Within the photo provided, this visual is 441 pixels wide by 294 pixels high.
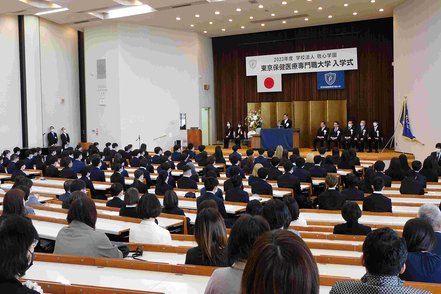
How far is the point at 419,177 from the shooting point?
271 inches

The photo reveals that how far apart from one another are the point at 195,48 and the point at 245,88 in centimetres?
270

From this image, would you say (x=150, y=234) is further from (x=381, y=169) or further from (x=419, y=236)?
(x=381, y=169)

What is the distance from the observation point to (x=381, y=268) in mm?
1961

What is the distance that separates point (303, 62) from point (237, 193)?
1159 centimetres

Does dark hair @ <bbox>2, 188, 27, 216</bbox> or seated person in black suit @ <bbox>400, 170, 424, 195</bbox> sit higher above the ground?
dark hair @ <bbox>2, 188, 27, 216</bbox>

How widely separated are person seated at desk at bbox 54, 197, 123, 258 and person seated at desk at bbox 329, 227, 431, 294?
1854 mm

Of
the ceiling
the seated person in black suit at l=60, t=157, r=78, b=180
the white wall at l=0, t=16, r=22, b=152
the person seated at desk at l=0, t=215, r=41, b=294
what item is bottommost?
the seated person in black suit at l=60, t=157, r=78, b=180

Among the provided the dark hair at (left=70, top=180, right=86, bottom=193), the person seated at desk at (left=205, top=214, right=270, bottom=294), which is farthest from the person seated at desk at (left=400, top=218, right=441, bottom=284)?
the dark hair at (left=70, top=180, right=86, bottom=193)

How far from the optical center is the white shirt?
3.74m

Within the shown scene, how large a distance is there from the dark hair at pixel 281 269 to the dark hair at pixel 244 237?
57 cm

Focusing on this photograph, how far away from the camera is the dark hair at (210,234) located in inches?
105

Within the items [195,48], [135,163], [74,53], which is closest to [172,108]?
[195,48]

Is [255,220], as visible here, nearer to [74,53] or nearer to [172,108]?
[172,108]

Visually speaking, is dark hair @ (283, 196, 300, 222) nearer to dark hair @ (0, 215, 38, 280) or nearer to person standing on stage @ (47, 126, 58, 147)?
dark hair @ (0, 215, 38, 280)
